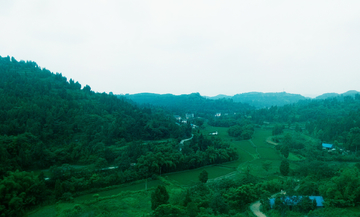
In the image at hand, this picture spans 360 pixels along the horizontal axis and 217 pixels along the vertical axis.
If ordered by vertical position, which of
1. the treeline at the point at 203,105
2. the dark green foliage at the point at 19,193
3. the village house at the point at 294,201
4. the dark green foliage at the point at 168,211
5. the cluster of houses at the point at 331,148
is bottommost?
the cluster of houses at the point at 331,148

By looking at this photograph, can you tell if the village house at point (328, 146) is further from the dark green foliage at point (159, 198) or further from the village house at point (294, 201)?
the dark green foliage at point (159, 198)

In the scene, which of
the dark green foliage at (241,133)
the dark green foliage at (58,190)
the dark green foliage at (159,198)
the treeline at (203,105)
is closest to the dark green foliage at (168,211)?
the dark green foliage at (159,198)

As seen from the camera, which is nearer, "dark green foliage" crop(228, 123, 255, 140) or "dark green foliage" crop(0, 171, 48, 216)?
"dark green foliage" crop(0, 171, 48, 216)

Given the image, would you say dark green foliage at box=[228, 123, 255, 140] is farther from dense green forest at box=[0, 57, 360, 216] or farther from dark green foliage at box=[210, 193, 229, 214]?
dark green foliage at box=[210, 193, 229, 214]

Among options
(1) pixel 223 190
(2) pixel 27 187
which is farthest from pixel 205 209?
(2) pixel 27 187

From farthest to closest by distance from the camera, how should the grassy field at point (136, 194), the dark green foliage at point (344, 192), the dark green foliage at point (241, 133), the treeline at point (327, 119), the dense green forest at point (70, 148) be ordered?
the dark green foliage at point (241, 133)
the treeline at point (327, 119)
the dense green forest at point (70, 148)
the grassy field at point (136, 194)
the dark green foliage at point (344, 192)

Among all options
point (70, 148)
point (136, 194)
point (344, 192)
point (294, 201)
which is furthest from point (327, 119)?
point (70, 148)

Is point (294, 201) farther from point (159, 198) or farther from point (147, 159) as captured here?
point (147, 159)

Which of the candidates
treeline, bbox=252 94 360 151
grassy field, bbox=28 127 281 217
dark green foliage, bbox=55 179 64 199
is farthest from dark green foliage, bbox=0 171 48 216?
treeline, bbox=252 94 360 151
